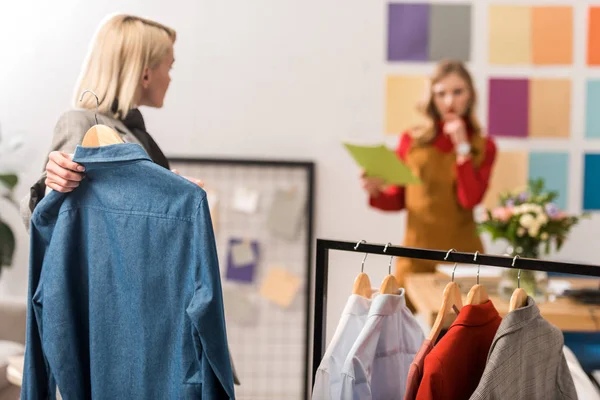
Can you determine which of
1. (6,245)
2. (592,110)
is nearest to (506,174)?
(592,110)

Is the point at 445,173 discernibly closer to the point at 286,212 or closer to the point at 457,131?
the point at 457,131

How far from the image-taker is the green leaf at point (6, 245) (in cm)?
360

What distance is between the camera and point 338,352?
1.48m

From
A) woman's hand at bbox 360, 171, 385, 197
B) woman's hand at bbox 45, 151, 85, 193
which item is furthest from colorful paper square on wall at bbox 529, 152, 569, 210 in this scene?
woman's hand at bbox 45, 151, 85, 193

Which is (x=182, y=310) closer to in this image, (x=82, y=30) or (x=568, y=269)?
(x=568, y=269)

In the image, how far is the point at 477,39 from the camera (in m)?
3.76

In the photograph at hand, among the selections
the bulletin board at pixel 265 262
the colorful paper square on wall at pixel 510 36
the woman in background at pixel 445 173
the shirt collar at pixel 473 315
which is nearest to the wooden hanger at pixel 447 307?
the shirt collar at pixel 473 315

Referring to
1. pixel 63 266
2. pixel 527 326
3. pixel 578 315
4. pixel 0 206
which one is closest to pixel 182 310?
pixel 63 266

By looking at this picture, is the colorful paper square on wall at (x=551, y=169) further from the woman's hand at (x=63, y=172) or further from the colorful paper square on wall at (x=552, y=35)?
the woman's hand at (x=63, y=172)

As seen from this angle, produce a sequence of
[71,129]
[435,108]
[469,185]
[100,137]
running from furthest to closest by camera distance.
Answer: [435,108]
[469,185]
[71,129]
[100,137]

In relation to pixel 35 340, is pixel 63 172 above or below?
above

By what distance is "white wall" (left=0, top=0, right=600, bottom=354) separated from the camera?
12.4 feet

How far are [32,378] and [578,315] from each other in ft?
5.36

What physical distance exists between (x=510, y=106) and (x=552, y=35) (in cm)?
42
